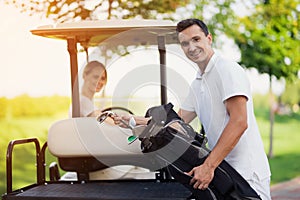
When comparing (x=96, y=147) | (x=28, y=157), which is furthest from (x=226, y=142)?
(x=28, y=157)

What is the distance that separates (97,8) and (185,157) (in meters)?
5.38

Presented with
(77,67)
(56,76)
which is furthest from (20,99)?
(77,67)

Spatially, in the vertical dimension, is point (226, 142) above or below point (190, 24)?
below

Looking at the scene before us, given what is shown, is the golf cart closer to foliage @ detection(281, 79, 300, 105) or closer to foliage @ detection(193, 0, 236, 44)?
foliage @ detection(193, 0, 236, 44)

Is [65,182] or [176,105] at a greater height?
[176,105]

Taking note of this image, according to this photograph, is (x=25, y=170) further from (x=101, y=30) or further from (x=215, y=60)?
(x=215, y=60)

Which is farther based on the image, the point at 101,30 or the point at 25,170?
the point at 25,170

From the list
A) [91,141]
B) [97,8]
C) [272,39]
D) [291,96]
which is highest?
[97,8]

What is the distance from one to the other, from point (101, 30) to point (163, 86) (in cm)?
63

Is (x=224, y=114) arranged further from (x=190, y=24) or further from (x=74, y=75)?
(x=74, y=75)

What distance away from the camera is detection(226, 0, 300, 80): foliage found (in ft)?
38.5

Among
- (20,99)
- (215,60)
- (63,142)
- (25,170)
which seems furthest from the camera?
(25,170)

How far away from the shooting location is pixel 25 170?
12758 mm

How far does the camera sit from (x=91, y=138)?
4.39 meters
